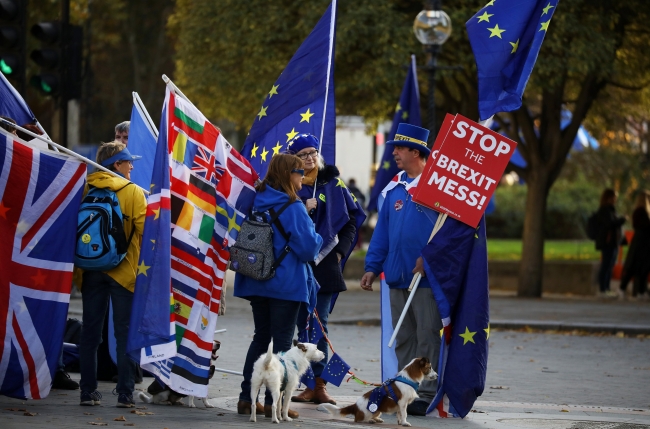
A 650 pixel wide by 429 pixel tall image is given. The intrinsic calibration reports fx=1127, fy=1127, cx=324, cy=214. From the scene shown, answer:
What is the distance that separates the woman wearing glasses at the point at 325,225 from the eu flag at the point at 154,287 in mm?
1391

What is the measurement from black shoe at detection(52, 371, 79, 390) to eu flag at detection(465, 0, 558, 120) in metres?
3.80

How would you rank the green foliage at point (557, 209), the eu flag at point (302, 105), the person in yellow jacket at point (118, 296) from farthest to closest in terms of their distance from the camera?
the green foliage at point (557, 209) < the eu flag at point (302, 105) < the person in yellow jacket at point (118, 296)

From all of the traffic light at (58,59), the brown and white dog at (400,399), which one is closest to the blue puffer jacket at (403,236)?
the brown and white dog at (400,399)

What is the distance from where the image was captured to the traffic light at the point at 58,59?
13805mm

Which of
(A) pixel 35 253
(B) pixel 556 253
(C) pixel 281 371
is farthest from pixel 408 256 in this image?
(B) pixel 556 253

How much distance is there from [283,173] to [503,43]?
2.15m

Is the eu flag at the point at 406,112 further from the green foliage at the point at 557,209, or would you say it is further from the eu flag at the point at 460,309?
the green foliage at the point at 557,209

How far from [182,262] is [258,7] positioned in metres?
13.9

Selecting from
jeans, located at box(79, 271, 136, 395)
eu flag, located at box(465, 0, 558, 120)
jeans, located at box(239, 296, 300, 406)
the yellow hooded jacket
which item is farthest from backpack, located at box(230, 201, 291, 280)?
eu flag, located at box(465, 0, 558, 120)

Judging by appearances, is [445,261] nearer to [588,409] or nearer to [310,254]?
[310,254]

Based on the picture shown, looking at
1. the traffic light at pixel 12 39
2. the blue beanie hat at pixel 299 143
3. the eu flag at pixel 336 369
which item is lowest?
the eu flag at pixel 336 369

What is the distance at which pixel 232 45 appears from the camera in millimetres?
21500

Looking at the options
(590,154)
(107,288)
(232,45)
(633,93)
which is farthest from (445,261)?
(590,154)

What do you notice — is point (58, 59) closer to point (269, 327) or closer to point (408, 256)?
point (408, 256)
